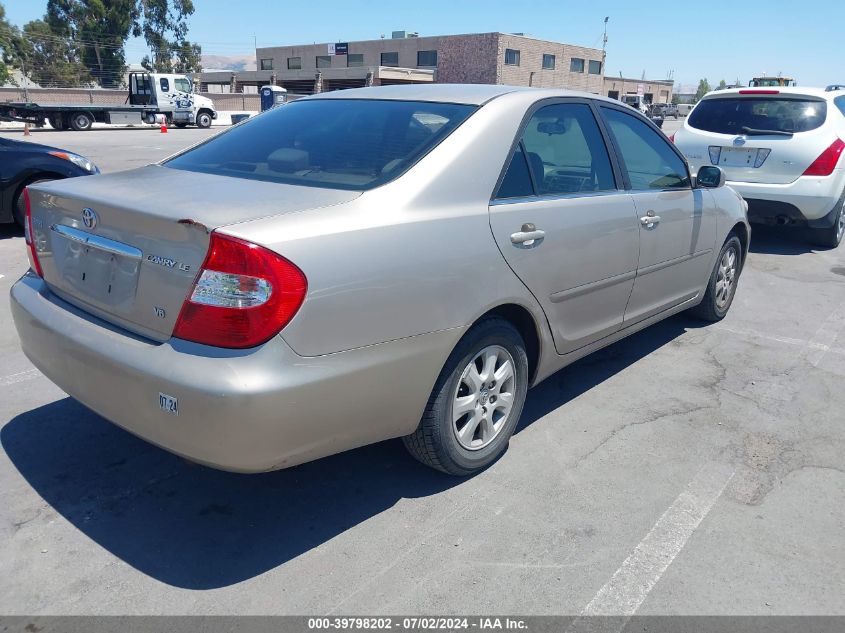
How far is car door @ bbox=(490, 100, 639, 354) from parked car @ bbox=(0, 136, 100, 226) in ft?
21.2

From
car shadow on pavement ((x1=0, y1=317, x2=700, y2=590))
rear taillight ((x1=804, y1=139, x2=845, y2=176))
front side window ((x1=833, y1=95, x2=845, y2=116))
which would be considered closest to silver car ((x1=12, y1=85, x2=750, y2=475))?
car shadow on pavement ((x1=0, y1=317, x2=700, y2=590))

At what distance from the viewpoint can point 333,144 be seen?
129 inches

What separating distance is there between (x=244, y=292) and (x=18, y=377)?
2697 millimetres

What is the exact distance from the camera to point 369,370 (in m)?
2.60

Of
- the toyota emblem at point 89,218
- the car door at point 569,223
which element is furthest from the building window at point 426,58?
the toyota emblem at point 89,218

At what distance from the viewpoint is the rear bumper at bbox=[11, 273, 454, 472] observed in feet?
7.67

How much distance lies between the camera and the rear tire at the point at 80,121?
30.8 metres

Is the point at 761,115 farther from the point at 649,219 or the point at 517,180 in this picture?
the point at 517,180

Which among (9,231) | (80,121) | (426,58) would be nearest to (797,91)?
(9,231)

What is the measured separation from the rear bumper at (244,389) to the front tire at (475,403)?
128 millimetres

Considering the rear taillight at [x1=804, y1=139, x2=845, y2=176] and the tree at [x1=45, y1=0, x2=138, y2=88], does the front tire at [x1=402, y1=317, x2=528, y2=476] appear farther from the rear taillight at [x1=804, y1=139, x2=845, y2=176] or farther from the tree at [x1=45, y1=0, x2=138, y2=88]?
the tree at [x1=45, y1=0, x2=138, y2=88]
